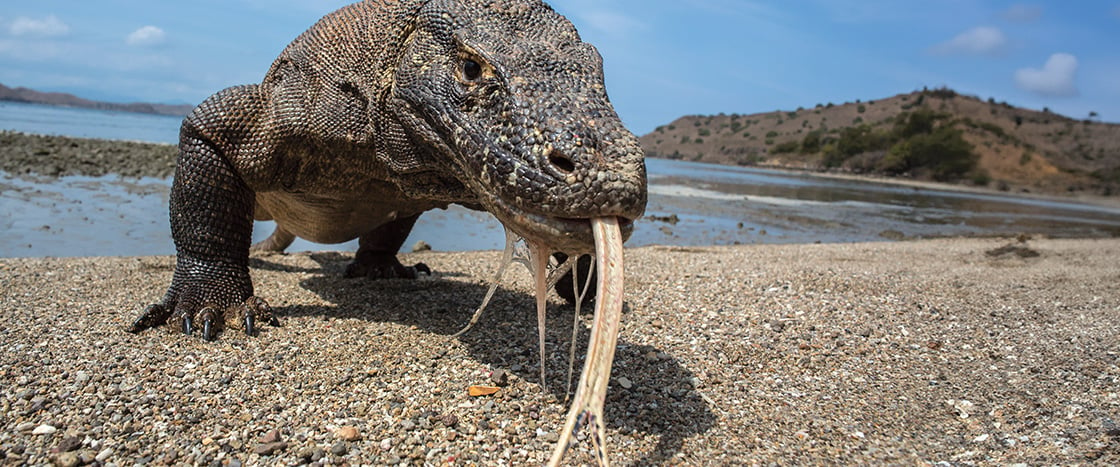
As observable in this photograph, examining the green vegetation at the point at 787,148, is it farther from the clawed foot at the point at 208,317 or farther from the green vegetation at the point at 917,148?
the clawed foot at the point at 208,317

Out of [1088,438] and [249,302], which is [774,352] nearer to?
[1088,438]

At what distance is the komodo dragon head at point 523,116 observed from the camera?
225 centimetres

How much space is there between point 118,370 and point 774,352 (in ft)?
10.9

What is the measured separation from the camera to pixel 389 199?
13.3ft

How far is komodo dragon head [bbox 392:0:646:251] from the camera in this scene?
225cm

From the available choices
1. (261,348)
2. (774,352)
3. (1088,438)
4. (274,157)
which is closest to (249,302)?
(261,348)

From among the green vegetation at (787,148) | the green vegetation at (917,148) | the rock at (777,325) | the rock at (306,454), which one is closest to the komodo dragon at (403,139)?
the rock at (306,454)

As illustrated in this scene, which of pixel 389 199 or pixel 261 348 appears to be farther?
pixel 389 199

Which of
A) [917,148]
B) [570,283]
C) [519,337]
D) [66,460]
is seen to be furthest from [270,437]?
[917,148]

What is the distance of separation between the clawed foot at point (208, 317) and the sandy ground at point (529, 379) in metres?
0.10

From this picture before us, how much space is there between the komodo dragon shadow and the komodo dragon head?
0.90 metres

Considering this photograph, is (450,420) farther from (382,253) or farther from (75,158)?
(75,158)

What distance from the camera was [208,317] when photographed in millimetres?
3568

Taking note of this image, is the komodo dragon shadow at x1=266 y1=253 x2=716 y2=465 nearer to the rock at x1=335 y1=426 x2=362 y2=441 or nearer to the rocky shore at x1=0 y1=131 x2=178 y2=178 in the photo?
the rock at x1=335 y1=426 x2=362 y2=441
